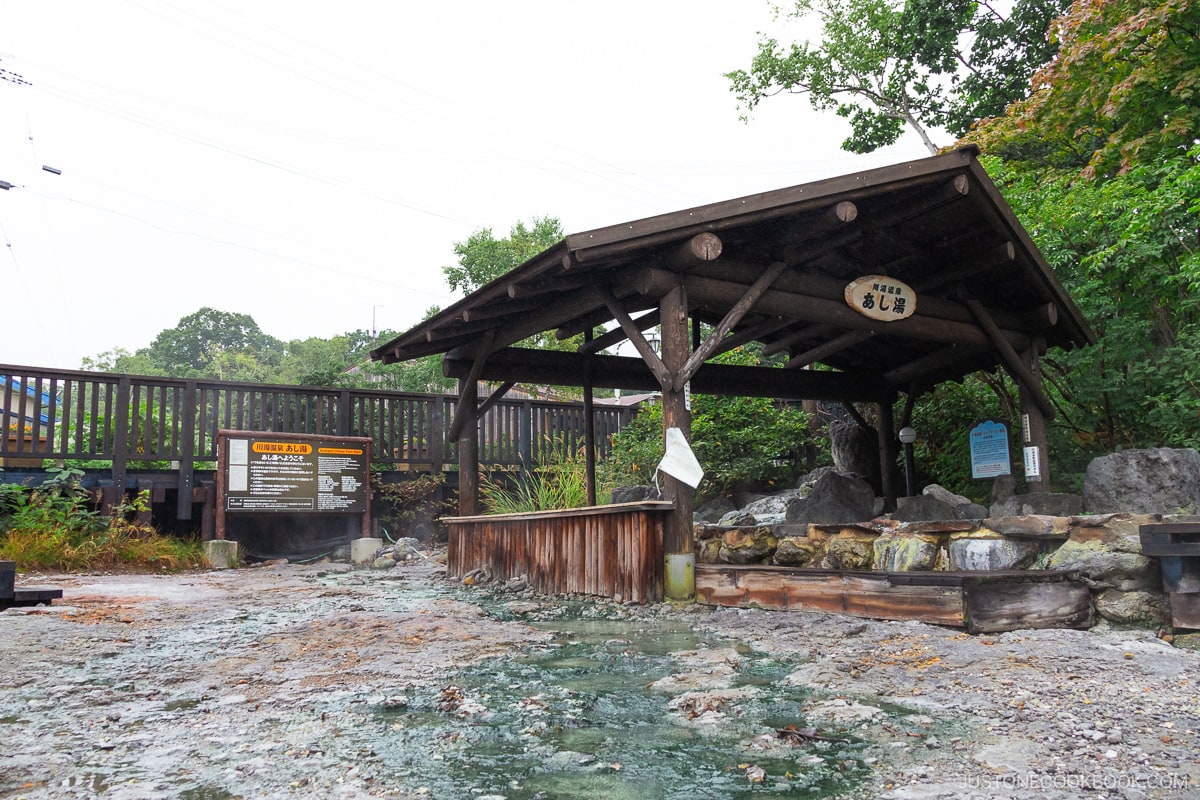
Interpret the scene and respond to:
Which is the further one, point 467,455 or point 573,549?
point 467,455

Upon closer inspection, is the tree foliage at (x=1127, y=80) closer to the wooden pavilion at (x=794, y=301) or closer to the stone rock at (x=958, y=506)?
the wooden pavilion at (x=794, y=301)

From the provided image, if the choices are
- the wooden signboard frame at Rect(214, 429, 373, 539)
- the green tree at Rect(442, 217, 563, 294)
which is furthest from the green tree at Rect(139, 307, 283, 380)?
the wooden signboard frame at Rect(214, 429, 373, 539)

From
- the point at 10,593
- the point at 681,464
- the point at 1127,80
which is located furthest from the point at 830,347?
the point at 10,593

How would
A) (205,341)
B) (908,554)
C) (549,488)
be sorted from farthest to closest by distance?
(205,341) < (549,488) < (908,554)

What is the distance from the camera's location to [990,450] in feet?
27.9

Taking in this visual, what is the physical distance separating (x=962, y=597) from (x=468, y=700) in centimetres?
285

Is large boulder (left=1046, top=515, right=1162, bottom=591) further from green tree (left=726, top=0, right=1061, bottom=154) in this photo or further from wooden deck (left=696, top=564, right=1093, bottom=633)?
green tree (left=726, top=0, right=1061, bottom=154)

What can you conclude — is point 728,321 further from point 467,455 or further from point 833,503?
point 467,455

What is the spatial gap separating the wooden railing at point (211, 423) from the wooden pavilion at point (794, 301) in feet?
14.3

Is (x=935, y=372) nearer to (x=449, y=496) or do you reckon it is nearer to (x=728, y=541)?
(x=728, y=541)

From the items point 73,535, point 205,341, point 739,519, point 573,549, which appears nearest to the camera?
point 573,549

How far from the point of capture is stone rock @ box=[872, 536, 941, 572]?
5594 millimetres

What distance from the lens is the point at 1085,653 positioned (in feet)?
13.3

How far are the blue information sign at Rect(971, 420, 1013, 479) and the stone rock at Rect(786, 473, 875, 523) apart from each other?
1172 millimetres
